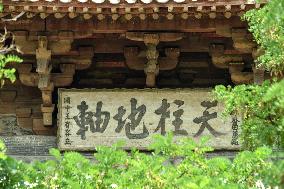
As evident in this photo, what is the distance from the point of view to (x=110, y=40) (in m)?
9.24

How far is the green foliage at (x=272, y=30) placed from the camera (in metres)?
5.00

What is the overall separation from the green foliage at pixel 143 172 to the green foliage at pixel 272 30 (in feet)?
2.32

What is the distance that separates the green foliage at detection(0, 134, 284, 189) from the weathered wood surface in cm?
236

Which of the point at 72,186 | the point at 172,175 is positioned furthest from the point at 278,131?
the point at 72,186

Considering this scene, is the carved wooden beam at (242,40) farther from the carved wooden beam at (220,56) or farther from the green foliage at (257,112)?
the green foliage at (257,112)

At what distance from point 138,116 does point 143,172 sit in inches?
124

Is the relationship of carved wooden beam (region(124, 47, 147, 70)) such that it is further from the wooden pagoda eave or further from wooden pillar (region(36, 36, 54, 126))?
wooden pillar (region(36, 36, 54, 126))

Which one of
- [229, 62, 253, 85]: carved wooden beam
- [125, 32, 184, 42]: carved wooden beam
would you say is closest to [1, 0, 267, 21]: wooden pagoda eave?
[125, 32, 184, 42]: carved wooden beam

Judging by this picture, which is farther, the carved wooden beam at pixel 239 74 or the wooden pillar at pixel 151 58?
the carved wooden beam at pixel 239 74

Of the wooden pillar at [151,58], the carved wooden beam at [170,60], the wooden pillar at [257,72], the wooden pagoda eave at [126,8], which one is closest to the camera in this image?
the wooden pagoda eave at [126,8]

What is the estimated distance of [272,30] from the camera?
563cm

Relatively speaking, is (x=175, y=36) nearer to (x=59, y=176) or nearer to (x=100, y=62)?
(x=100, y=62)

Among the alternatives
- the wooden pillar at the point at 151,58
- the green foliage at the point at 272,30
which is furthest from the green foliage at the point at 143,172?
the wooden pillar at the point at 151,58

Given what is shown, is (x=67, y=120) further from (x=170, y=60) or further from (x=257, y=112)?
(x=257, y=112)
